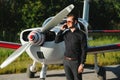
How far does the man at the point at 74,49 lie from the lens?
6.62 metres

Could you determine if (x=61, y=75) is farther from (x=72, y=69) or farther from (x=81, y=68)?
(x=81, y=68)

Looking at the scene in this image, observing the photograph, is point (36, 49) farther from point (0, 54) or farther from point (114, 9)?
point (114, 9)

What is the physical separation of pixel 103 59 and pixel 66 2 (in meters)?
27.4

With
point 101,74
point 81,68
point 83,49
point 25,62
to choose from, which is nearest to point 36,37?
point 83,49

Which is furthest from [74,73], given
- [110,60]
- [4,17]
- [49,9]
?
[4,17]

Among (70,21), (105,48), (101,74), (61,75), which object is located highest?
(70,21)

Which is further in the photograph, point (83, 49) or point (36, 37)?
point (36, 37)

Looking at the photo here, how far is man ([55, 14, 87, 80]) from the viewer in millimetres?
6625

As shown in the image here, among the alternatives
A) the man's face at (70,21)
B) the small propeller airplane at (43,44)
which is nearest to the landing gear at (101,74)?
the small propeller airplane at (43,44)

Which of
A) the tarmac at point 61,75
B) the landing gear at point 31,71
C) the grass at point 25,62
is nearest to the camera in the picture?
the landing gear at point 31,71

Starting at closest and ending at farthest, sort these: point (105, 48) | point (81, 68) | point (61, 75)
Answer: point (81, 68) → point (105, 48) → point (61, 75)

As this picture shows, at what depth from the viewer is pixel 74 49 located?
669cm

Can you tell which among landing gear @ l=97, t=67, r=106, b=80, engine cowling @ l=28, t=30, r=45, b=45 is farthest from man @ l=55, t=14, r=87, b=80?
landing gear @ l=97, t=67, r=106, b=80

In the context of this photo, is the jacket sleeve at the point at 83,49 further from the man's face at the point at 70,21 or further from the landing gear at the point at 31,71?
the landing gear at the point at 31,71
